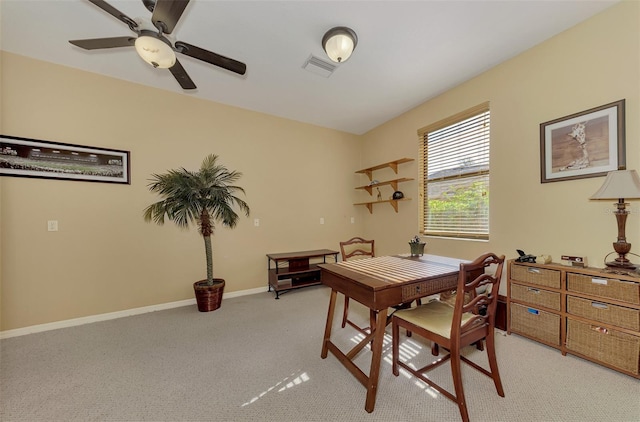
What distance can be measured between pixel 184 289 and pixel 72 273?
3.86 ft

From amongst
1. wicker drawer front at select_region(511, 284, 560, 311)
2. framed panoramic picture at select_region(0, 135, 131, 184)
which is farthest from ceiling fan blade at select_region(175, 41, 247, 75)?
wicker drawer front at select_region(511, 284, 560, 311)

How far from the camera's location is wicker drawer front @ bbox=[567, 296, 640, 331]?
5.42 feet

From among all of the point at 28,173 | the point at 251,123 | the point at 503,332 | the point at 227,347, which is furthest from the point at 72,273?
the point at 503,332

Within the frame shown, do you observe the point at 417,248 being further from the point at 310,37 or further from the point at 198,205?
the point at 198,205

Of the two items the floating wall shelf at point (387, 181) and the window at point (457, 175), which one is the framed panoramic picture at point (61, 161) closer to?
the floating wall shelf at point (387, 181)

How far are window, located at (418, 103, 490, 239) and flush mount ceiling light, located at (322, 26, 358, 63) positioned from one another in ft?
6.09

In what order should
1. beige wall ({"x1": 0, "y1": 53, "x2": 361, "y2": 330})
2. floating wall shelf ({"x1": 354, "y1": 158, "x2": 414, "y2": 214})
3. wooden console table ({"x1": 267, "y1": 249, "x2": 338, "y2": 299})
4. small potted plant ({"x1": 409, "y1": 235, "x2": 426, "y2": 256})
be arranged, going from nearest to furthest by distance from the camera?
small potted plant ({"x1": 409, "y1": 235, "x2": 426, "y2": 256})
beige wall ({"x1": 0, "y1": 53, "x2": 361, "y2": 330})
wooden console table ({"x1": 267, "y1": 249, "x2": 338, "y2": 299})
floating wall shelf ({"x1": 354, "y1": 158, "x2": 414, "y2": 214})

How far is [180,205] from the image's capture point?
2932mm

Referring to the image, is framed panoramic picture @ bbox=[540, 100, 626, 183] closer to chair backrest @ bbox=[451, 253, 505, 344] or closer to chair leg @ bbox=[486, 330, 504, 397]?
chair backrest @ bbox=[451, 253, 505, 344]

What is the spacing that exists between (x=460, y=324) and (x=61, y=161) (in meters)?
4.15

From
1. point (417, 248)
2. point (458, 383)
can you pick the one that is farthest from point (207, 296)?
point (458, 383)

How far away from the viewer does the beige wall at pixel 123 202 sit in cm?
245

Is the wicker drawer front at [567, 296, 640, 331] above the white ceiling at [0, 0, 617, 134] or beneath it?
beneath

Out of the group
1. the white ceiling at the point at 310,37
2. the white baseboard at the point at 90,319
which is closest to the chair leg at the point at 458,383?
the white ceiling at the point at 310,37
